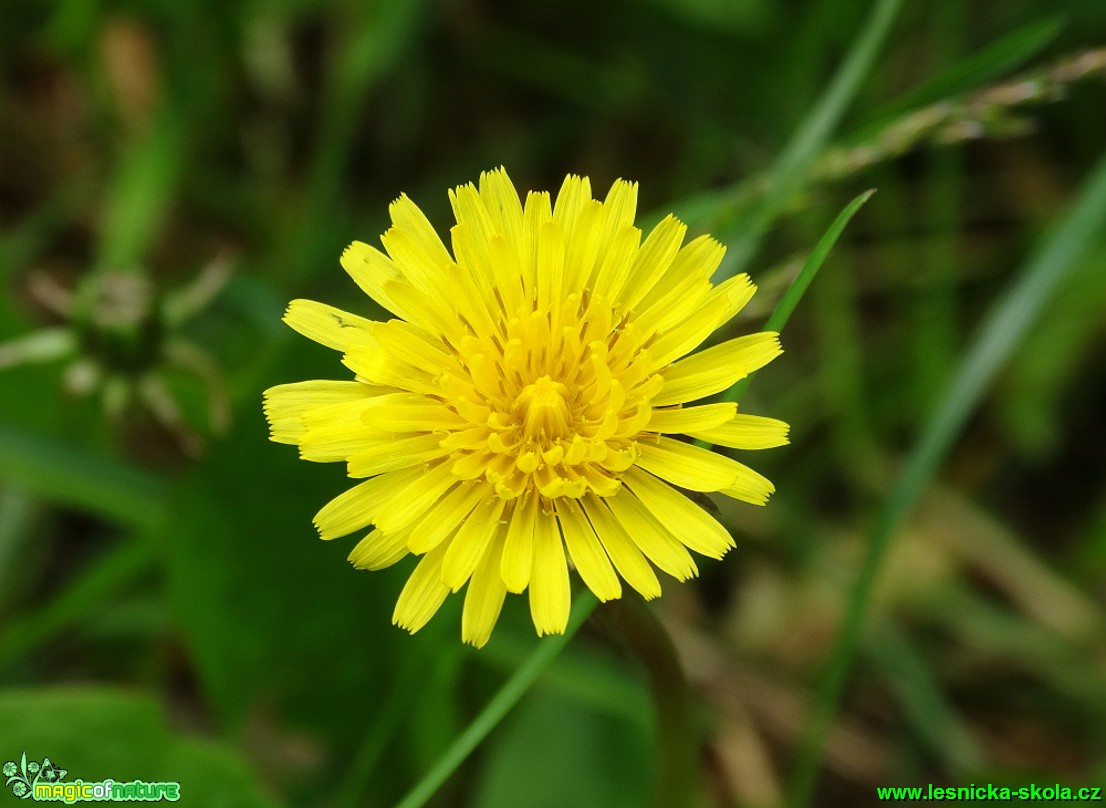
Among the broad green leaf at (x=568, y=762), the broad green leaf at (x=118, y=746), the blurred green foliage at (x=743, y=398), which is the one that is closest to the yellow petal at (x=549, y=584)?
the blurred green foliage at (x=743, y=398)

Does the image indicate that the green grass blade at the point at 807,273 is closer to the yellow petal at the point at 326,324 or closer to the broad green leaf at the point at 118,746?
the yellow petal at the point at 326,324

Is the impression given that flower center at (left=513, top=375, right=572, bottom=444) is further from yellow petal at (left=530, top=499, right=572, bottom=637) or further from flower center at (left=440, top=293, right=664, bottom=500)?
yellow petal at (left=530, top=499, right=572, bottom=637)

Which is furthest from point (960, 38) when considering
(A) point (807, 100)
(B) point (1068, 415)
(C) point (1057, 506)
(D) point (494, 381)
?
(D) point (494, 381)

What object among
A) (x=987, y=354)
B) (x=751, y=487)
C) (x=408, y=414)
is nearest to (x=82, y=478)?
(x=408, y=414)

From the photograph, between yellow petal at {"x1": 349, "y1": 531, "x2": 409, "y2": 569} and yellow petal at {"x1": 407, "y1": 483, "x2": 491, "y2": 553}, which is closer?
yellow petal at {"x1": 407, "y1": 483, "x2": 491, "y2": 553}

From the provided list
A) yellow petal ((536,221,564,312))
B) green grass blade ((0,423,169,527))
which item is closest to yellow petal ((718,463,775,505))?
yellow petal ((536,221,564,312))

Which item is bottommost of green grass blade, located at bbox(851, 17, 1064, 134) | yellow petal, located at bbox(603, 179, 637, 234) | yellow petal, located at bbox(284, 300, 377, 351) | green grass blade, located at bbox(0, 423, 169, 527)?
yellow petal, located at bbox(284, 300, 377, 351)

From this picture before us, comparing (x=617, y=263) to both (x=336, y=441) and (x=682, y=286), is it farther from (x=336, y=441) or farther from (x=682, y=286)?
(x=336, y=441)
